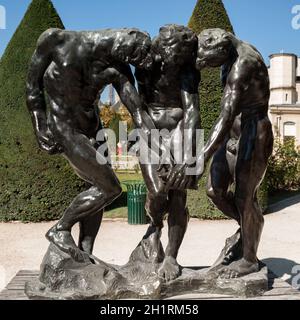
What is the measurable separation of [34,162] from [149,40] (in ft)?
20.3

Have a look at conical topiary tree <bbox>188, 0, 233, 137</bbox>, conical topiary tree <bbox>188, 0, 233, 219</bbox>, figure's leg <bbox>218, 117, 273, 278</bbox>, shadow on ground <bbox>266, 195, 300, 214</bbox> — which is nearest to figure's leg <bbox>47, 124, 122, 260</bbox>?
figure's leg <bbox>218, 117, 273, 278</bbox>

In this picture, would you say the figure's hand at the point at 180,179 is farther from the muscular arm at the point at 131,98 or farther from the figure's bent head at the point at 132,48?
the figure's bent head at the point at 132,48

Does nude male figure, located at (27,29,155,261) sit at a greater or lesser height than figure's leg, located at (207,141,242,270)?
greater

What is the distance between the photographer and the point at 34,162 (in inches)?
371

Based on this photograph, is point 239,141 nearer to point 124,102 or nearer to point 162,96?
point 162,96

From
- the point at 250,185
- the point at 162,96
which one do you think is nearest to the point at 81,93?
the point at 162,96

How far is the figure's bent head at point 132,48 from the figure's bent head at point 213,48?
0.45 metres

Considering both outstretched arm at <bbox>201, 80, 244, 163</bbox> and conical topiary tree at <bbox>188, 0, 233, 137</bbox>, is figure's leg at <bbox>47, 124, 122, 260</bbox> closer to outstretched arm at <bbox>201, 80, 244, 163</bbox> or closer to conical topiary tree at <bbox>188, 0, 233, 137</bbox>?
outstretched arm at <bbox>201, 80, 244, 163</bbox>

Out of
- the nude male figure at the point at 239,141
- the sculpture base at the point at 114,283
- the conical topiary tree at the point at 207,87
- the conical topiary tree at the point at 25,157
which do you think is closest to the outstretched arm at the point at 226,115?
the nude male figure at the point at 239,141

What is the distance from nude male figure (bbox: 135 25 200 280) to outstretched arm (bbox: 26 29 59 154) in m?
0.81

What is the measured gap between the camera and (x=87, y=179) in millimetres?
4039

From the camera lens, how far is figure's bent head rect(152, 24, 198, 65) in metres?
3.76

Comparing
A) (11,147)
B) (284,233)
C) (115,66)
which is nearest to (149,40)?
(115,66)

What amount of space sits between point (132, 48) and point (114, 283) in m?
2.03
